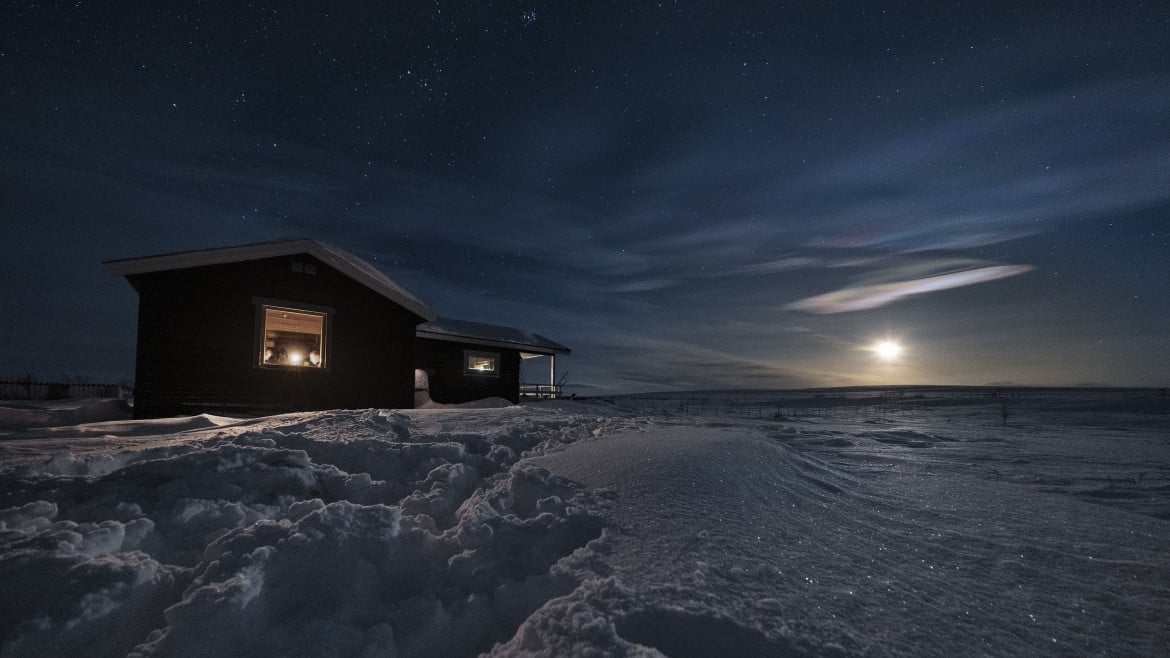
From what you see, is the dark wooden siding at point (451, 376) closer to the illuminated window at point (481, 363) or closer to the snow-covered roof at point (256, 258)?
the illuminated window at point (481, 363)

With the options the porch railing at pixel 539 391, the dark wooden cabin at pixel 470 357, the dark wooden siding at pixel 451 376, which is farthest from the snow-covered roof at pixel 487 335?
the porch railing at pixel 539 391

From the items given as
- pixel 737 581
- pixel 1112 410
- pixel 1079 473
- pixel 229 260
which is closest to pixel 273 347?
pixel 229 260

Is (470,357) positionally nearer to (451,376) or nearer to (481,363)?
(481,363)

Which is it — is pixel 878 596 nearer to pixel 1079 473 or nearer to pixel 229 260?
pixel 1079 473

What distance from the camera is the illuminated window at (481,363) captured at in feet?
60.4

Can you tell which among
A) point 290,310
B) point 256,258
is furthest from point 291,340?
point 256,258

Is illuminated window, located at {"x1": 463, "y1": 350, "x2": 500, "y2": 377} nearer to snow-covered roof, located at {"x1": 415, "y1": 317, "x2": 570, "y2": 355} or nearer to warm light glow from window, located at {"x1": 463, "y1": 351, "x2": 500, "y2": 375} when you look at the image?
warm light glow from window, located at {"x1": 463, "y1": 351, "x2": 500, "y2": 375}

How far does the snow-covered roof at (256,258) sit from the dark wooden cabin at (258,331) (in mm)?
19

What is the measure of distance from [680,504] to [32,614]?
2.83m

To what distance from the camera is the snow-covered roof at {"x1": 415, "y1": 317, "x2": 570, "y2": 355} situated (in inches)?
680

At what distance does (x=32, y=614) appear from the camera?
5.89 ft

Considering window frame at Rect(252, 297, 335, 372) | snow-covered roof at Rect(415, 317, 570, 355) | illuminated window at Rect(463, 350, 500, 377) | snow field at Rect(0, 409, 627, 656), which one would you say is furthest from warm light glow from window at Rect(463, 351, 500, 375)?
snow field at Rect(0, 409, 627, 656)

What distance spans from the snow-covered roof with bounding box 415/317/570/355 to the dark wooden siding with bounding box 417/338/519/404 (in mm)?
403

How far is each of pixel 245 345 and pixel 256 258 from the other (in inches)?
67.7
